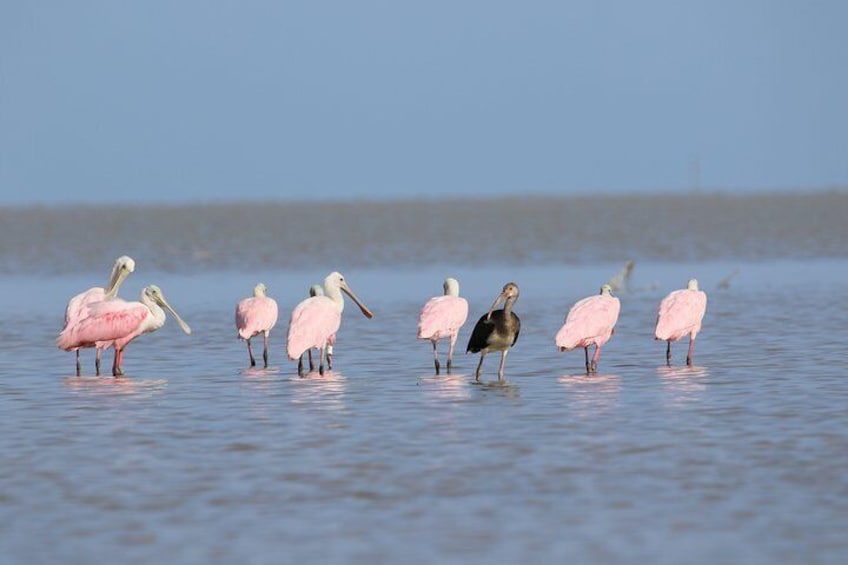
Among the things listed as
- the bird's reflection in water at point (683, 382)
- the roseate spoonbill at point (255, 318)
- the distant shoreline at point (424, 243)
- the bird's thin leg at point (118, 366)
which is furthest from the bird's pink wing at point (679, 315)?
the distant shoreline at point (424, 243)

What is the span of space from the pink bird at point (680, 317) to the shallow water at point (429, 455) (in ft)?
1.16

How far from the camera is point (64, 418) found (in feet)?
50.2

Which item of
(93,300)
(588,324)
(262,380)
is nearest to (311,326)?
(262,380)

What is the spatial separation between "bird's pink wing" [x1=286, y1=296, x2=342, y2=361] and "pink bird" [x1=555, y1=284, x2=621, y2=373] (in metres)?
2.19

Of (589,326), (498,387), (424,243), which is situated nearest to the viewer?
(498,387)

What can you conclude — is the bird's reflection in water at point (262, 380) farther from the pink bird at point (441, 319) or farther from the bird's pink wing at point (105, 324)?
the pink bird at point (441, 319)

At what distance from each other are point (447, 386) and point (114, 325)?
12.5 feet

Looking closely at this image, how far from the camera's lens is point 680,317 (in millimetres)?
18734

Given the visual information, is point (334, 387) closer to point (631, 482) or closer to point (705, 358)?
point (705, 358)

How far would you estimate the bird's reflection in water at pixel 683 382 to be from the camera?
1595 centimetres

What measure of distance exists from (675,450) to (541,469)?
120 cm

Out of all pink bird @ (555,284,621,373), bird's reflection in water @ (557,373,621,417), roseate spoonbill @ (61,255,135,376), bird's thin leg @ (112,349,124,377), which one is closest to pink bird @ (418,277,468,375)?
pink bird @ (555,284,621,373)

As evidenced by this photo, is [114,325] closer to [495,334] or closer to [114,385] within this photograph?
[114,385]

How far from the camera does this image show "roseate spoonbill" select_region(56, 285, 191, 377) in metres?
18.9
